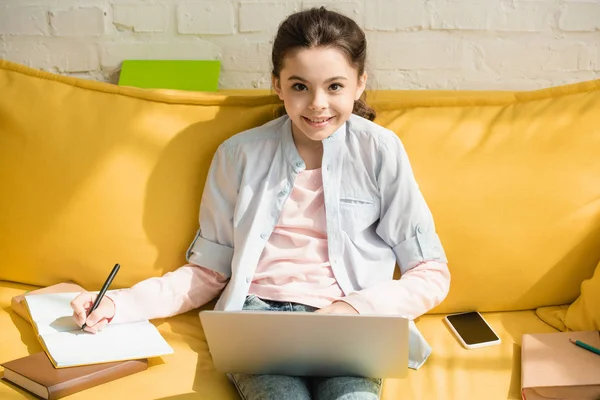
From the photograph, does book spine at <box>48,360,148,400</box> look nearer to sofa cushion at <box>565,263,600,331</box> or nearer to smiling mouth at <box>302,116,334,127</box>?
smiling mouth at <box>302,116,334,127</box>

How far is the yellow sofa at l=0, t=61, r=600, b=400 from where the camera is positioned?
4.98 ft

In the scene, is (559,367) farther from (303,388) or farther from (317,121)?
(317,121)

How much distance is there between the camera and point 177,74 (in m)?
1.94

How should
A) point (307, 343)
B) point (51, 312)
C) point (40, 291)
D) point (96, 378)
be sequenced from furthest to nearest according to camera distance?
1. point (40, 291)
2. point (51, 312)
3. point (96, 378)
4. point (307, 343)

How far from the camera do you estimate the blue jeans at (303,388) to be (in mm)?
1243

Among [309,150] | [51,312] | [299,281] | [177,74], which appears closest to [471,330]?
[299,281]

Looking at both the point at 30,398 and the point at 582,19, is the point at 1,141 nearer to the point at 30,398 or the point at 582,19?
the point at 30,398

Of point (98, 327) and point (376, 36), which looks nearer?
point (98, 327)

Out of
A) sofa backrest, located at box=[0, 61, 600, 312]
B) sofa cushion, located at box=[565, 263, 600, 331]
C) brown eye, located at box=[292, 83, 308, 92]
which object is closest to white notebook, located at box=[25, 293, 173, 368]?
sofa backrest, located at box=[0, 61, 600, 312]

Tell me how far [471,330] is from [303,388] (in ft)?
1.35

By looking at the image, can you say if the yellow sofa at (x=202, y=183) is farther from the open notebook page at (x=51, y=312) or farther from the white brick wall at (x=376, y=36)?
the white brick wall at (x=376, y=36)

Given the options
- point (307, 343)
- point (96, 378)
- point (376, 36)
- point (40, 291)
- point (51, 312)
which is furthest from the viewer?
point (376, 36)

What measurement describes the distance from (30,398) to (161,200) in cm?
49

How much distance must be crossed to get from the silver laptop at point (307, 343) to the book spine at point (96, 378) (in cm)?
18
